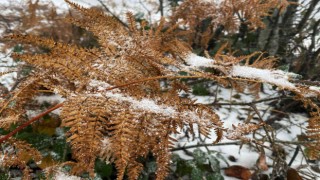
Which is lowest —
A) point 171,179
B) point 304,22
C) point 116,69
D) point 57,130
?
point 171,179

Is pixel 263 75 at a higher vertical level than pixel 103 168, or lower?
higher

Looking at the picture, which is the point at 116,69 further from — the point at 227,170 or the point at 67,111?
the point at 227,170

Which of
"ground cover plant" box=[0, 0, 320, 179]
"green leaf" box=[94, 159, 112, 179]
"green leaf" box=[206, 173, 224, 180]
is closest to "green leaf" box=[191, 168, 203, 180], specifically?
"green leaf" box=[206, 173, 224, 180]

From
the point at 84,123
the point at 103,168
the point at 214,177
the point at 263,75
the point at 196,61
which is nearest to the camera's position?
the point at 84,123

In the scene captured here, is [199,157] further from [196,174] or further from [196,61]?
[196,61]

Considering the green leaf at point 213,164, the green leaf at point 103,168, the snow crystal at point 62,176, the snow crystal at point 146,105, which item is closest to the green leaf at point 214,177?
the green leaf at point 213,164

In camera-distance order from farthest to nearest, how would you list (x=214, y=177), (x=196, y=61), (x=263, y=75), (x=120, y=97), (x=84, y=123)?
(x=214, y=177) → (x=196, y=61) → (x=263, y=75) → (x=120, y=97) → (x=84, y=123)

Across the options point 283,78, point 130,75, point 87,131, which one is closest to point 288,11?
point 283,78

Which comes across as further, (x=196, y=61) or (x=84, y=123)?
(x=196, y=61)

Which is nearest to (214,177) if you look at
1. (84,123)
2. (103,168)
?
(103,168)
